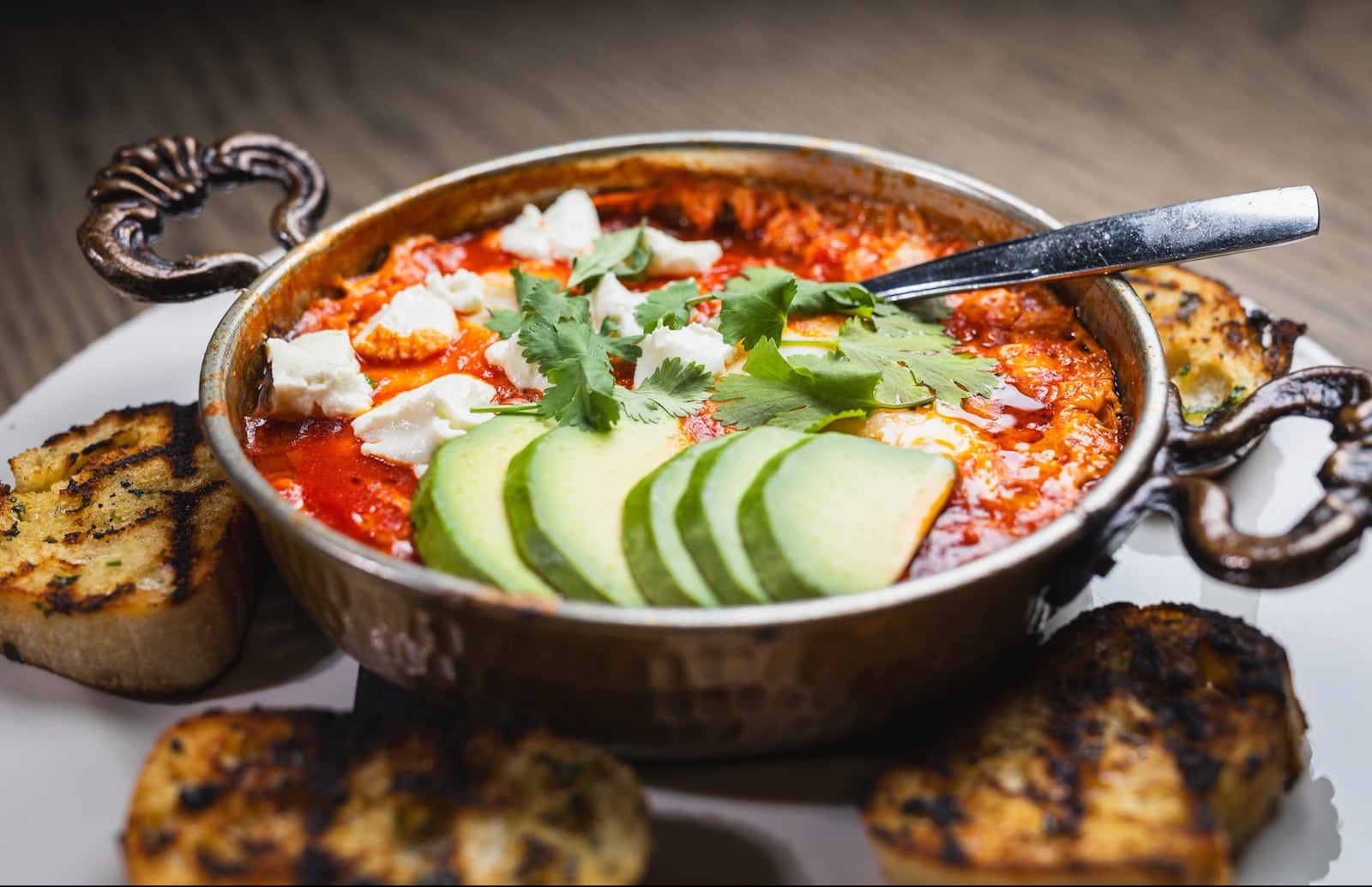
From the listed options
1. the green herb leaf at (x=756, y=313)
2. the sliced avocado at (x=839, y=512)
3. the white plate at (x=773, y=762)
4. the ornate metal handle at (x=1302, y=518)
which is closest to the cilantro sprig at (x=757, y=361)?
the green herb leaf at (x=756, y=313)

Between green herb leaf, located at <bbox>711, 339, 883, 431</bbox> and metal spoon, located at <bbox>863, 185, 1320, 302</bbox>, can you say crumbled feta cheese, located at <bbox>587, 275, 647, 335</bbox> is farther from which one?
metal spoon, located at <bbox>863, 185, 1320, 302</bbox>

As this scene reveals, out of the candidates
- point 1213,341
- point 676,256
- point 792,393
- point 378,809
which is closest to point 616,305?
point 676,256

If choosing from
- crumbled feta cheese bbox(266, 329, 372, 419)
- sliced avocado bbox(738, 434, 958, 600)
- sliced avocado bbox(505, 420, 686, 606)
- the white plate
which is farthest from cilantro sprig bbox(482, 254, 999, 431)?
the white plate

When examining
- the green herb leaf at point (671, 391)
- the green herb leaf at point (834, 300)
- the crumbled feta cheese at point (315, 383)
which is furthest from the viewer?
the green herb leaf at point (834, 300)

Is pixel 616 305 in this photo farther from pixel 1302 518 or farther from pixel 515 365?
pixel 1302 518

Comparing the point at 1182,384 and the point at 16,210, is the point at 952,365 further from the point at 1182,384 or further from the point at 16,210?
the point at 16,210

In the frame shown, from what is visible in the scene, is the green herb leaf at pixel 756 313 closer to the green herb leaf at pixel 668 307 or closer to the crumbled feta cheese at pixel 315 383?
the green herb leaf at pixel 668 307
